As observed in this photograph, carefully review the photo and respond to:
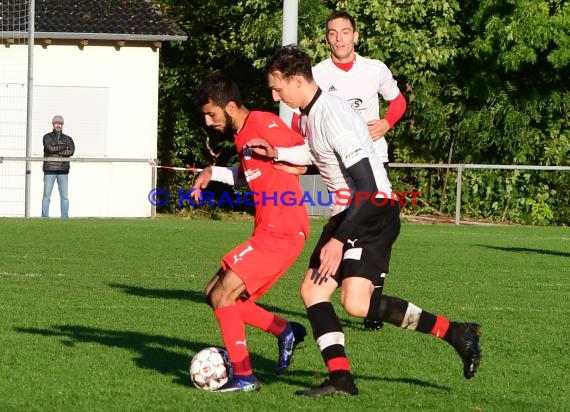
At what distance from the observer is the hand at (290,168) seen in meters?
6.99

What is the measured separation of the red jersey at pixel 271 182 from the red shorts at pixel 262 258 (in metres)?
0.05

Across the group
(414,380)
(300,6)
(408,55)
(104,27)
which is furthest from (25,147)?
(414,380)

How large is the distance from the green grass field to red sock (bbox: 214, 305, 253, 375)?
17 centimetres

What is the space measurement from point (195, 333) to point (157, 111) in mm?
19380

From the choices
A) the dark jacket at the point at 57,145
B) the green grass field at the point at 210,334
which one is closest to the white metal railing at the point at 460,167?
the dark jacket at the point at 57,145

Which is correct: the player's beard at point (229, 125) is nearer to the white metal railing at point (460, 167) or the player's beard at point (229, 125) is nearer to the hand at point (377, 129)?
the hand at point (377, 129)

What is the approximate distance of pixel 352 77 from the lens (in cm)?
948

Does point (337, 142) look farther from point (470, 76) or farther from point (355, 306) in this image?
point (470, 76)

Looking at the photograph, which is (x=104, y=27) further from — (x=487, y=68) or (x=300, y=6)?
(x=487, y=68)

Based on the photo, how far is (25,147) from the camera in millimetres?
26141

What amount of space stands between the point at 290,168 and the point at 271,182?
0.13 metres

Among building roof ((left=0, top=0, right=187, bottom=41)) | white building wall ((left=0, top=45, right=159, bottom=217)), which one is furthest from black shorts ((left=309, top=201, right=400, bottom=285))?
white building wall ((left=0, top=45, right=159, bottom=217))

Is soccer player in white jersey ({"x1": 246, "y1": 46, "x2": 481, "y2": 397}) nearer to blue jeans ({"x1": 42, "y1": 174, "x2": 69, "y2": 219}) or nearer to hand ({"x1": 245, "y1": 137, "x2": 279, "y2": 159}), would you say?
hand ({"x1": 245, "y1": 137, "x2": 279, "y2": 159})

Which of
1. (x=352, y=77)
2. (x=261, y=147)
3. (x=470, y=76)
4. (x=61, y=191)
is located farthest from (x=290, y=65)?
(x=470, y=76)
